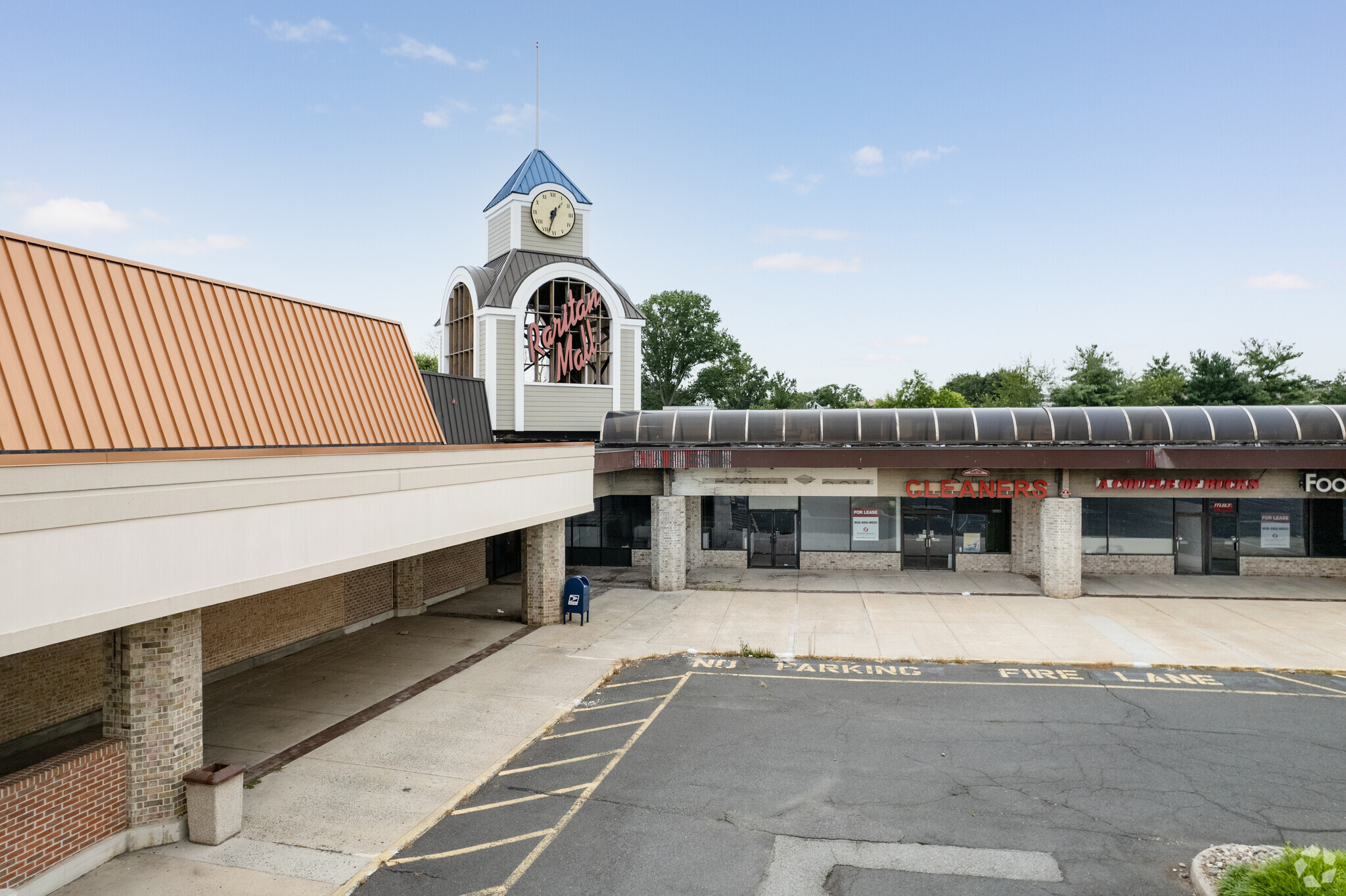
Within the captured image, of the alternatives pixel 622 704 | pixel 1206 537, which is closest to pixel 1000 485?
pixel 1206 537

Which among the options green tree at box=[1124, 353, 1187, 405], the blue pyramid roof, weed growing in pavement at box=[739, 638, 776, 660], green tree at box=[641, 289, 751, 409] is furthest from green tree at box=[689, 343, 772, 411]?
weed growing in pavement at box=[739, 638, 776, 660]

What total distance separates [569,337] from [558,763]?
19.3 m

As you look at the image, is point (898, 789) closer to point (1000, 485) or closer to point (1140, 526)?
point (1000, 485)

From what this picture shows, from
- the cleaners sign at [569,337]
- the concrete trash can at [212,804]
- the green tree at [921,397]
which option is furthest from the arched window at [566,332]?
the green tree at [921,397]

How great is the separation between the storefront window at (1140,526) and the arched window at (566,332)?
19319 millimetres

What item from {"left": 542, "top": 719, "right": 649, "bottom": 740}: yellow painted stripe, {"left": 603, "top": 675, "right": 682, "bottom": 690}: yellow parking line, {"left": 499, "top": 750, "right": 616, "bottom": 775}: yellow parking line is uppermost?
{"left": 603, "top": 675, "right": 682, "bottom": 690}: yellow parking line

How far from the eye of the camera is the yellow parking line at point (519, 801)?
413 inches

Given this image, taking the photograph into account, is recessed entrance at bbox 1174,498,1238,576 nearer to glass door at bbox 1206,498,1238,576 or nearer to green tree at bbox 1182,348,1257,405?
glass door at bbox 1206,498,1238,576

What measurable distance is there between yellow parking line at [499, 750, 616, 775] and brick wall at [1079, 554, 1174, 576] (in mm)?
21799

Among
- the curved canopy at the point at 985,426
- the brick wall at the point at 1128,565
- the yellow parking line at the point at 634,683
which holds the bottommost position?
the yellow parking line at the point at 634,683

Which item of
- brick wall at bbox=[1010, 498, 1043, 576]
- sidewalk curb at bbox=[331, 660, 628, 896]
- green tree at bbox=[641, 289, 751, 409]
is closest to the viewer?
sidewalk curb at bbox=[331, 660, 628, 896]

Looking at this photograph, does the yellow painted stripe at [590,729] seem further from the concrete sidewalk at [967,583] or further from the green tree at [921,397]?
the green tree at [921,397]

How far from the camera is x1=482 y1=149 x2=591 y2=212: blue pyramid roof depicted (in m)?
29.6

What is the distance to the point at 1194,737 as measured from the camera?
12859 millimetres
